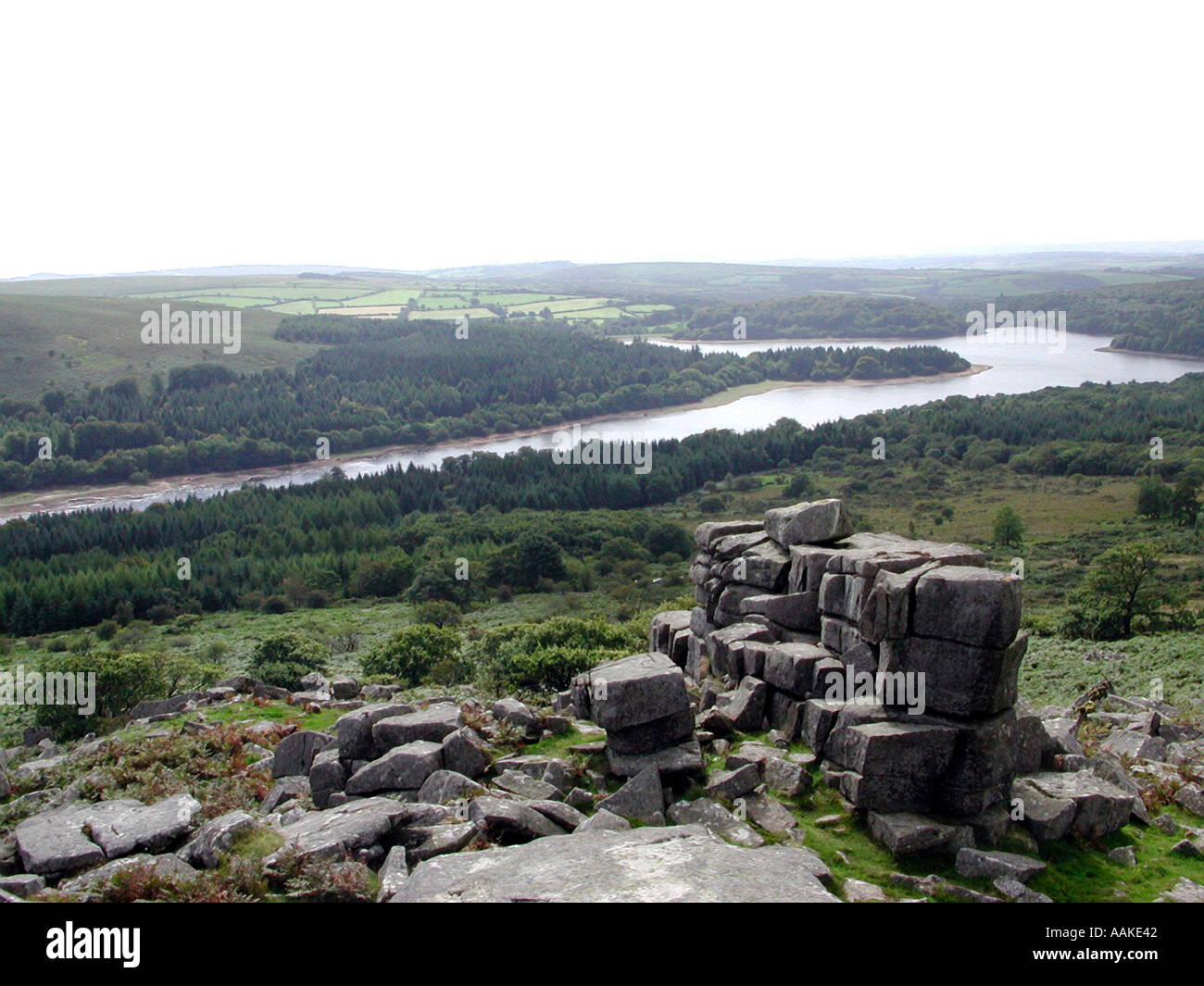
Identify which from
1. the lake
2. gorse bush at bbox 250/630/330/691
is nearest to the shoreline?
the lake

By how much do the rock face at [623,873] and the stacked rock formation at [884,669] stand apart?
368cm

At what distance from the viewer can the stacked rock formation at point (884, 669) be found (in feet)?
60.4

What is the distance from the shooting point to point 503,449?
165625 mm

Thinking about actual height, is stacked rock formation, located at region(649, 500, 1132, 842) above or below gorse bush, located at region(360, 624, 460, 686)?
above

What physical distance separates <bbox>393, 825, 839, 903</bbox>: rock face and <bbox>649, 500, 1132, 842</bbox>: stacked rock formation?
368 centimetres

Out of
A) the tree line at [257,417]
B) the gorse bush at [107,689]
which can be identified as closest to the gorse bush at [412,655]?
the gorse bush at [107,689]

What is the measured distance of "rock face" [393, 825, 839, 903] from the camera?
14.1m

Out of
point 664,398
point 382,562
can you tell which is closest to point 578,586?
point 382,562

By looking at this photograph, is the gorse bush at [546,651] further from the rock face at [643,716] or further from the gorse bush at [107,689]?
the gorse bush at [107,689]

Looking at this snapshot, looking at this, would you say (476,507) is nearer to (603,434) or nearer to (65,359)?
(603,434)

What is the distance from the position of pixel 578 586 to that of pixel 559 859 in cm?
6056

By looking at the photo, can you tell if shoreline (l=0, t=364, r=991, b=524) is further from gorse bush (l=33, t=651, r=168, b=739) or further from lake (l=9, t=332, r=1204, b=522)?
gorse bush (l=33, t=651, r=168, b=739)

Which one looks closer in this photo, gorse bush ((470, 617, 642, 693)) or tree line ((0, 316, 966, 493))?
gorse bush ((470, 617, 642, 693))

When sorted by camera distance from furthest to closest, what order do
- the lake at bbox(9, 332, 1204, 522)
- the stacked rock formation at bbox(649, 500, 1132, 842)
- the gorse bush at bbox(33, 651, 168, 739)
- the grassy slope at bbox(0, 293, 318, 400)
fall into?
the grassy slope at bbox(0, 293, 318, 400), the lake at bbox(9, 332, 1204, 522), the gorse bush at bbox(33, 651, 168, 739), the stacked rock formation at bbox(649, 500, 1132, 842)
